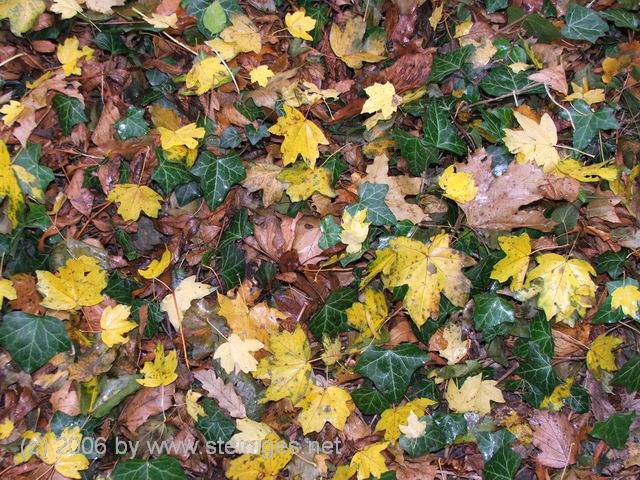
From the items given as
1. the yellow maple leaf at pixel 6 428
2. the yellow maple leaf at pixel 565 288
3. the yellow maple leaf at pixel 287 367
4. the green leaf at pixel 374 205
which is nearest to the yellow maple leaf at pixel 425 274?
the green leaf at pixel 374 205

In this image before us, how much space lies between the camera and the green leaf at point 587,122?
1851mm

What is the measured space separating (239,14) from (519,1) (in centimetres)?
103

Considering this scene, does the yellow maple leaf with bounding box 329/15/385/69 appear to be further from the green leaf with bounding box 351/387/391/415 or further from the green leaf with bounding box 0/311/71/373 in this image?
the green leaf with bounding box 0/311/71/373

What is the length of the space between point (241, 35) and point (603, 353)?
1624 mm

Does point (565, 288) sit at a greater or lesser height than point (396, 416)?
greater

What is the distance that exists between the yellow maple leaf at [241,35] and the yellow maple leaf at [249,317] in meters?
0.86

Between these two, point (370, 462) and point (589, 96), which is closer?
point (370, 462)

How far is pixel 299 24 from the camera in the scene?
6.55ft

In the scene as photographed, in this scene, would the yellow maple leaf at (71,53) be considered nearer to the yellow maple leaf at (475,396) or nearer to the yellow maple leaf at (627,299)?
the yellow maple leaf at (475,396)

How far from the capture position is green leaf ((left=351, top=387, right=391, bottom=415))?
5.95ft

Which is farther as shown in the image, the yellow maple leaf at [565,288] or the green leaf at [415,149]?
the green leaf at [415,149]

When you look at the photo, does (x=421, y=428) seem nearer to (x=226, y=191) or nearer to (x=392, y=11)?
(x=226, y=191)

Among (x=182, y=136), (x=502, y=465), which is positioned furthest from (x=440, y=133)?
(x=502, y=465)

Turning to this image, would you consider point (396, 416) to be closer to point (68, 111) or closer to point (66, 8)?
point (68, 111)
